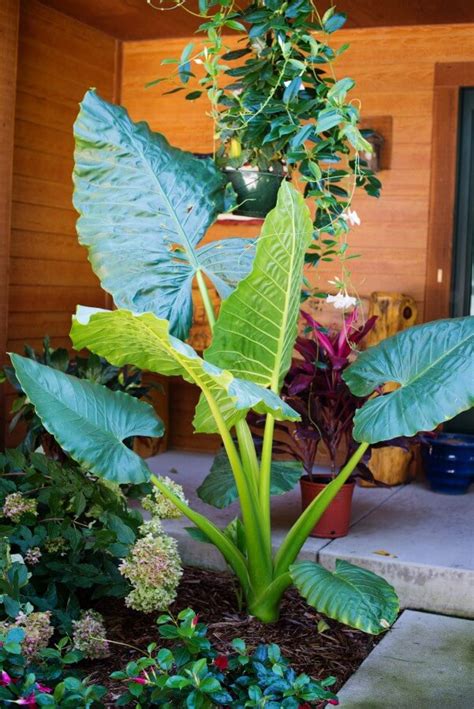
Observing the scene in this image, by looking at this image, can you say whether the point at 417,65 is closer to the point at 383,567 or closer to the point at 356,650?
the point at 383,567

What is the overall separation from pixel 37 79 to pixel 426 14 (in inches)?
74.3

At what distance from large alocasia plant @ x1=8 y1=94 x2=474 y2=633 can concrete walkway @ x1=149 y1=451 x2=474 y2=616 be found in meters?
0.40

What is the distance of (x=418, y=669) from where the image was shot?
2.79 m

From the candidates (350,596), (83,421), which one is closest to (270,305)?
(83,421)

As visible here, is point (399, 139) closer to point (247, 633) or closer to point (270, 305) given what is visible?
point (270, 305)

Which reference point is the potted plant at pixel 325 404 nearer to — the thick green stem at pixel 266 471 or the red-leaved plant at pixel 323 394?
the red-leaved plant at pixel 323 394

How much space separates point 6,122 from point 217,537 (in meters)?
2.15

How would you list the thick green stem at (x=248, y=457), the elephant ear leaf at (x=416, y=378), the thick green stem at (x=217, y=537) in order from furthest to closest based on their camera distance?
the thick green stem at (x=248, y=457) < the thick green stem at (x=217, y=537) < the elephant ear leaf at (x=416, y=378)

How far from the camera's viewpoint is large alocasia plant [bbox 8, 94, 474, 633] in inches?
104

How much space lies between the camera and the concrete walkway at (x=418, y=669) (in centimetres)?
260

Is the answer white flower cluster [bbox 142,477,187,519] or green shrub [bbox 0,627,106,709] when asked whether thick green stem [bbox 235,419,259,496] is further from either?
green shrub [bbox 0,627,106,709]

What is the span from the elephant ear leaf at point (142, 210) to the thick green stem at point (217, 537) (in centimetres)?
59

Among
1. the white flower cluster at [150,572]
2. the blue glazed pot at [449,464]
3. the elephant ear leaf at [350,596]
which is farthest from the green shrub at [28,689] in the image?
the blue glazed pot at [449,464]

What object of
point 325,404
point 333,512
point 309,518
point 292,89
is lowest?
point 333,512
